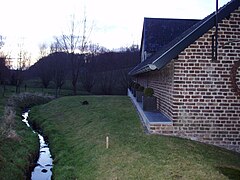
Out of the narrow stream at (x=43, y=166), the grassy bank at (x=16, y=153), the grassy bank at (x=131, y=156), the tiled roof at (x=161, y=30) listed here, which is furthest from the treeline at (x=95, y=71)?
the grassy bank at (x=131, y=156)

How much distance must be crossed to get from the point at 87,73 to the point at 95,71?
498cm

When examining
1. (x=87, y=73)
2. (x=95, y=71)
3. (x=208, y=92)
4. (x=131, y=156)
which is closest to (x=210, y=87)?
(x=208, y=92)

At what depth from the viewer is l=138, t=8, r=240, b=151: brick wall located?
8.57m

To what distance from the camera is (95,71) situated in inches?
1921

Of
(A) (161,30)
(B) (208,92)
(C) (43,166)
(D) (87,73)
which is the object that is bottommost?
(C) (43,166)

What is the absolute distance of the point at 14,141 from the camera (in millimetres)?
11500

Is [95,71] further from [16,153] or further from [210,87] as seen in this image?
[210,87]

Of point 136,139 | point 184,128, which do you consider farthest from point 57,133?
point 184,128

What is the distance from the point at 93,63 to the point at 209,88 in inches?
1726

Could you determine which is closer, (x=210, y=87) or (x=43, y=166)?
(x=210, y=87)

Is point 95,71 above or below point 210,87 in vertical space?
above

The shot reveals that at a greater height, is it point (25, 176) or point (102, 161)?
point (102, 161)

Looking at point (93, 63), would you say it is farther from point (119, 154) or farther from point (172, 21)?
point (119, 154)

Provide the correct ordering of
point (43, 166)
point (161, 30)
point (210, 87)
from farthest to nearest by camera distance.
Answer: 1. point (161, 30)
2. point (43, 166)
3. point (210, 87)
